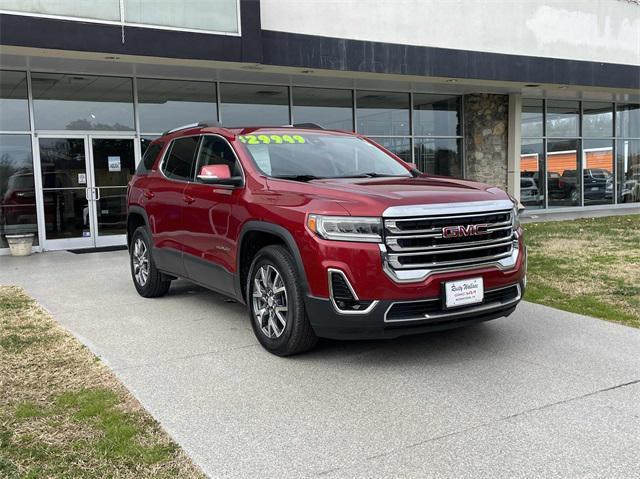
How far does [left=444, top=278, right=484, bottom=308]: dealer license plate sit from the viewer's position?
4.19 m

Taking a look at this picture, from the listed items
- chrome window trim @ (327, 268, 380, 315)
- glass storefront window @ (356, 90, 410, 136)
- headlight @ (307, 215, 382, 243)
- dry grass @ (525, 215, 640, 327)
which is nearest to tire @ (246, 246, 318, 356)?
chrome window trim @ (327, 268, 380, 315)

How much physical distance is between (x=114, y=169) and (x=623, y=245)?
395 inches

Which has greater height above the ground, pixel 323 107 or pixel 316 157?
pixel 323 107

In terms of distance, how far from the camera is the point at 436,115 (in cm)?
1694

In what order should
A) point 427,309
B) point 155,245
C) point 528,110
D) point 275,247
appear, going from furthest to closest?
point 528,110, point 155,245, point 275,247, point 427,309

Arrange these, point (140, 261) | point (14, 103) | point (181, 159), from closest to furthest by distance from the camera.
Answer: point (181, 159), point (140, 261), point (14, 103)

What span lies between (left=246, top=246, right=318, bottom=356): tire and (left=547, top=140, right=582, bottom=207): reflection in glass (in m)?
16.4

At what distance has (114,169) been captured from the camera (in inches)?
491

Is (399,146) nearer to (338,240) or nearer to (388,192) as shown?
(388,192)

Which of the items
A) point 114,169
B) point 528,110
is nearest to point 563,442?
point 114,169

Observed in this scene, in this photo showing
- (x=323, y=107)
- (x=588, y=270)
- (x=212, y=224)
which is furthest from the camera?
(x=323, y=107)

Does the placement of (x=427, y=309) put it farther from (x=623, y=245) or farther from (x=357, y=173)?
(x=623, y=245)

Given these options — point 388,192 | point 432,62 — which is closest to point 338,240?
point 388,192

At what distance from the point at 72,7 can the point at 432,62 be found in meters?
7.49
